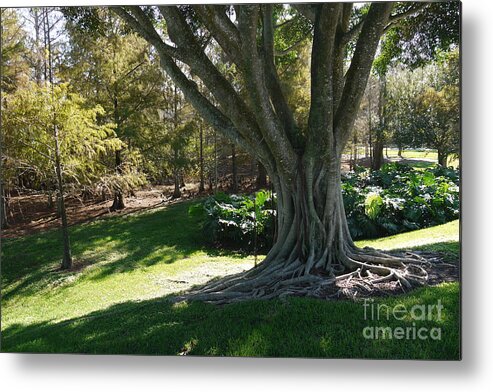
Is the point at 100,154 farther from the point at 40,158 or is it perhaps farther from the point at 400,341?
the point at 400,341

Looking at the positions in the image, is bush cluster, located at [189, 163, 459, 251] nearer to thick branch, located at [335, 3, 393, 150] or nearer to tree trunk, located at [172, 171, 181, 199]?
tree trunk, located at [172, 171, 181, 199]

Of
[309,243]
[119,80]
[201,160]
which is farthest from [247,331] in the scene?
[119,80]

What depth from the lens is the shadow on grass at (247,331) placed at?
3.84m

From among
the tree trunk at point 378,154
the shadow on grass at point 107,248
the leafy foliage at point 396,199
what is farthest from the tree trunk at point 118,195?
the tree trunk at point 378,154

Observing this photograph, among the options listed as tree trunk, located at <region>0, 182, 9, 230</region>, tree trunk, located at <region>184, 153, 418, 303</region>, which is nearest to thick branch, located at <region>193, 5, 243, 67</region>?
tree trunk, located at <region>184, 153, 418, 303</region>

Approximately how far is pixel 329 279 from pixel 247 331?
96 cm

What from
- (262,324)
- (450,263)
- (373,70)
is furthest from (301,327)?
(373,70)

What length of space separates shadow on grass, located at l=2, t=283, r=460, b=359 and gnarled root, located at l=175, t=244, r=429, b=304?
0.13m

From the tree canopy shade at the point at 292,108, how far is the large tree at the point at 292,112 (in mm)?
10

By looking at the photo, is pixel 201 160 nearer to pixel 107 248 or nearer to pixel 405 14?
pixel 107 248

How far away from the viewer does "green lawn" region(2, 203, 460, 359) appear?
153 inches

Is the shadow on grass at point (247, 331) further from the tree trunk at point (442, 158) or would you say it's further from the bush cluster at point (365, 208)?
the tree trunk at point (442, 158)

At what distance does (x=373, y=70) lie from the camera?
4.48 metres

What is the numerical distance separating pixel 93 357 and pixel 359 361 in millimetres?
2363
